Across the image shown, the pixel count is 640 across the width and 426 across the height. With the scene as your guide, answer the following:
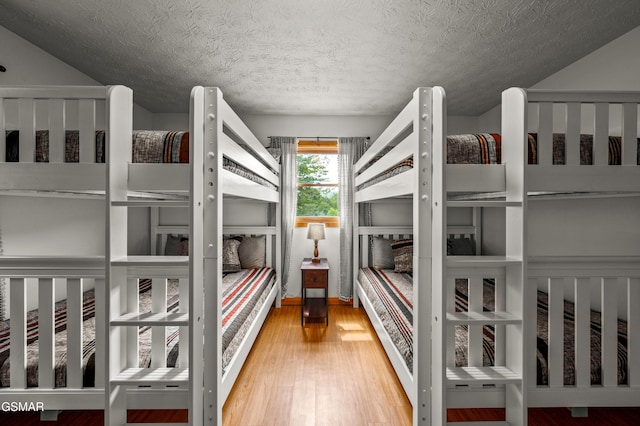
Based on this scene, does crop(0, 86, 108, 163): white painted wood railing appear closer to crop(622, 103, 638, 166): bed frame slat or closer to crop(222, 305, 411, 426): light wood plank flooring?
crop(222, 305, 411, 426): light wood plank flooring

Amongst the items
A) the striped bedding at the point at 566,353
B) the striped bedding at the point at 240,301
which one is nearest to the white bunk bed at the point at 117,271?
the striped bedding at the point at 240,301

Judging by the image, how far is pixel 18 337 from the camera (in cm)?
147

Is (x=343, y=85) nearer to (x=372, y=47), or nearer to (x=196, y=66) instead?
(x=372, y=47)

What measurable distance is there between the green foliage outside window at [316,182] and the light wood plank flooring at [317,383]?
1.58 m

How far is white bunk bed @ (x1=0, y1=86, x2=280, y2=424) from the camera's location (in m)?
1.45

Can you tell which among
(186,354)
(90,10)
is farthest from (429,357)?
(90,10)

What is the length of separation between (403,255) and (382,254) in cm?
29

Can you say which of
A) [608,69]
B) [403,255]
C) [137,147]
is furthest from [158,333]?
[608,69]

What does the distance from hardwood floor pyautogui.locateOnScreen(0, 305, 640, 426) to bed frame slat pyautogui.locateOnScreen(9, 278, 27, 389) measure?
46 centimetres

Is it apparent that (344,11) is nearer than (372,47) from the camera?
Yes

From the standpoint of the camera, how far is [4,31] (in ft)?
7.10

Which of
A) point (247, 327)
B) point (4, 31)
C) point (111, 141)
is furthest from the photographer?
point (247, 327)

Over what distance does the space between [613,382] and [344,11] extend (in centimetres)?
240

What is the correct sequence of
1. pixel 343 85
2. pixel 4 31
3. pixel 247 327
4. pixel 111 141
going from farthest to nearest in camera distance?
1. pixel 343 85
2. pixel 247 327
3. pixel 4 31
4. pixel 111 141
